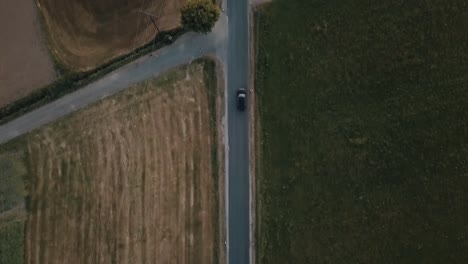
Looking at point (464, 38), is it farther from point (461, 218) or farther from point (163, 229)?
point (163, 229)

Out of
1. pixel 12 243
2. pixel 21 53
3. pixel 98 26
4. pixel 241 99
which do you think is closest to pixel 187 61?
pixel 241 99

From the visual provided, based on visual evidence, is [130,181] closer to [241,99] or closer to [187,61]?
[187,61]

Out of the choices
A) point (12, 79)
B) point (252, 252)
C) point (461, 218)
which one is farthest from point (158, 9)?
point (461, 218)

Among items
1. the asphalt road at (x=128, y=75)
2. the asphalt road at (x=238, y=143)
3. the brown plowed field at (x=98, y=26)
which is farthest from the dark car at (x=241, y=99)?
the brown plowed field at (x=98, y=26)

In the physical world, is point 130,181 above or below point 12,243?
above

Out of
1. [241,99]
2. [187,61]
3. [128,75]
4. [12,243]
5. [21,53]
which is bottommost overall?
[12,243]

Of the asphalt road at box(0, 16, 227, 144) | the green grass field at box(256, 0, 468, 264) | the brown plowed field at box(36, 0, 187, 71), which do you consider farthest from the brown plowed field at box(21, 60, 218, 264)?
the green grass field at box(256, 0, 468, 264)

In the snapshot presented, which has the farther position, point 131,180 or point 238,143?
point 238,143
